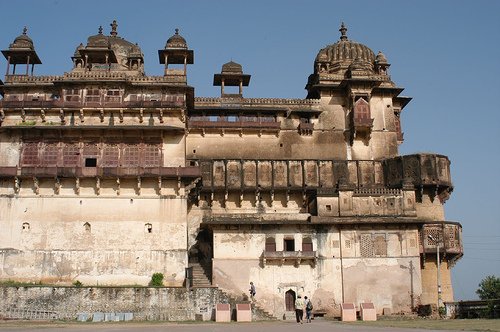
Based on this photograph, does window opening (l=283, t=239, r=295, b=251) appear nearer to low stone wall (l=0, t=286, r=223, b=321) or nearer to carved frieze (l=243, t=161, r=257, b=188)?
carved frieze (l=243, t=161, r=257, b=188)

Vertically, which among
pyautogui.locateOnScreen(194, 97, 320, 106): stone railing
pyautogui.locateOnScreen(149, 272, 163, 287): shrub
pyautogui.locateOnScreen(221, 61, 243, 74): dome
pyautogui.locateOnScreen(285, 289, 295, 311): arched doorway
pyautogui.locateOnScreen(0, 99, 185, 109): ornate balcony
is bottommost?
pyautogui.locateOnScreen(285, 289, 295, 311): arched doorway

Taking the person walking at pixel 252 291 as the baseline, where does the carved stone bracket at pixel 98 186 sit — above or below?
above

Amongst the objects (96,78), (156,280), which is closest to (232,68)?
(96,78)

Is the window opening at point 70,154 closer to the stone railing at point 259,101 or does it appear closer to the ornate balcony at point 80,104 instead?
the ornate balcony at point 80,104

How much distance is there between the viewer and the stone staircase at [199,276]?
118 ft

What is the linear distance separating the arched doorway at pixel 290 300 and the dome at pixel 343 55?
20181 mm

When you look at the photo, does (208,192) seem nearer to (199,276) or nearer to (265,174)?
(265,174)

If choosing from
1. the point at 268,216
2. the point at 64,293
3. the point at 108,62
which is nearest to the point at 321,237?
the point at 268,216

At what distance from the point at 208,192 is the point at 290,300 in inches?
387

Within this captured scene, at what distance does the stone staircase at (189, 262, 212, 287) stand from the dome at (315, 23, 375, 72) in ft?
66.8

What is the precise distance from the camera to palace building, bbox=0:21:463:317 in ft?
123

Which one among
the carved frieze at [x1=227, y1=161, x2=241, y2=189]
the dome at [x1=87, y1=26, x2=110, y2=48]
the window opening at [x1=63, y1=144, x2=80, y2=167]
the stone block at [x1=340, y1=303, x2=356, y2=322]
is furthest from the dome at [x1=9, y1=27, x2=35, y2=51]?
the stone block at [x1=340, y1=303, x2=356, y2=322]

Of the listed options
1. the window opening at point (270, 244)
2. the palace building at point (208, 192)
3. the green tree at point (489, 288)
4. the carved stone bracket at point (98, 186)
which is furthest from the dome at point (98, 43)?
the green tree at point (489, 288)

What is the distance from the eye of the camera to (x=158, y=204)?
38.8 meters
